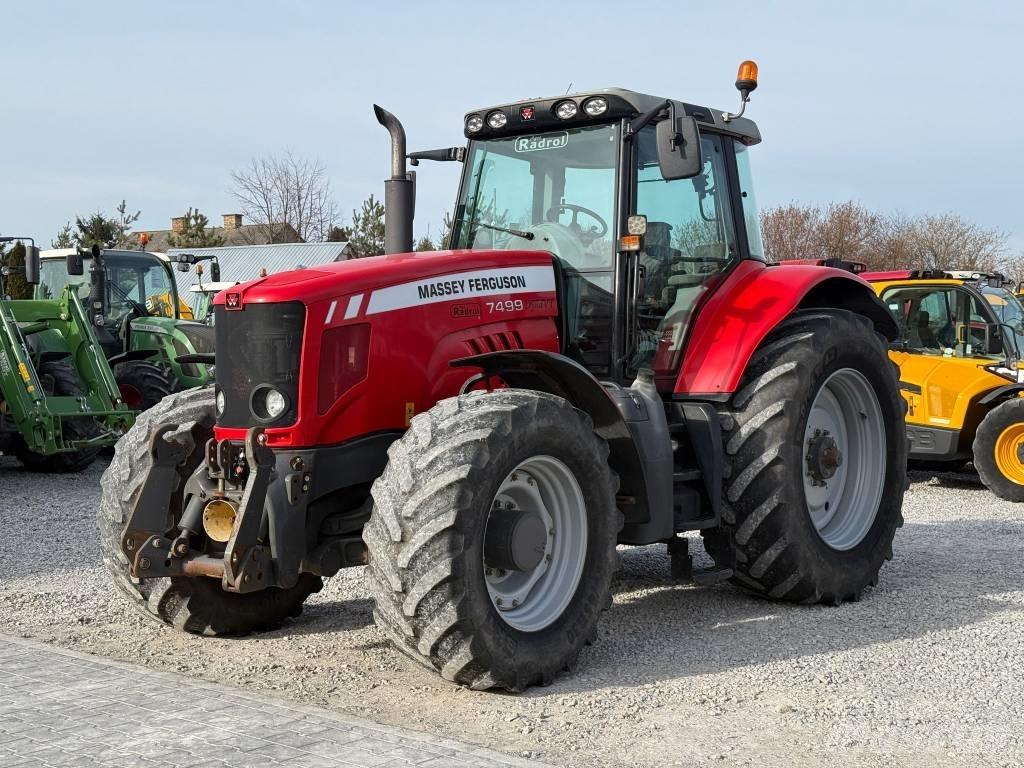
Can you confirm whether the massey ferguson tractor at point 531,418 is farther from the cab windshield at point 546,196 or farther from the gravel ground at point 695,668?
the gravel ground at point 695,668

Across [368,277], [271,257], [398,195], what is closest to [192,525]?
[368,277]

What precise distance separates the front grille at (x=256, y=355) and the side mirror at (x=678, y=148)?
6.07 feet

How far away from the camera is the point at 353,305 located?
525cm

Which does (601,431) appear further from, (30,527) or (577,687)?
(30,527)

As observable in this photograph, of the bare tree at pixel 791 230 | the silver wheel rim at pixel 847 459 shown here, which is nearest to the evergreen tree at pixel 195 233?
the bare tree at pixel 791 230

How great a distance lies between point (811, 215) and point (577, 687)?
37775mm

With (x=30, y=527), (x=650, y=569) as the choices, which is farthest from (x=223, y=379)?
(x=30, y=527)

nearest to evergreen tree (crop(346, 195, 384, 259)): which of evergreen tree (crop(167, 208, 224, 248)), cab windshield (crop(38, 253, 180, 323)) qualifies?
evergreen tree (crop(167, 208, 224, 248))

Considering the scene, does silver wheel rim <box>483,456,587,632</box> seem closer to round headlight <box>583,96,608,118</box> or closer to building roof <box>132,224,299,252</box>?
round headlight <box>583,96,608,118</box>

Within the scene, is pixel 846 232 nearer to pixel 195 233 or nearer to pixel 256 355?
pixel 195 233

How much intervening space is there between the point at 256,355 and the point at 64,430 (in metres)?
8.06

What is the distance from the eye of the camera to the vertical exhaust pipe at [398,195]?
20.3 ft

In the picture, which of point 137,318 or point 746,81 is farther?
point 137,318

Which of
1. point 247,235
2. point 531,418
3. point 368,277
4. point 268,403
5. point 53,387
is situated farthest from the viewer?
point 247,235
